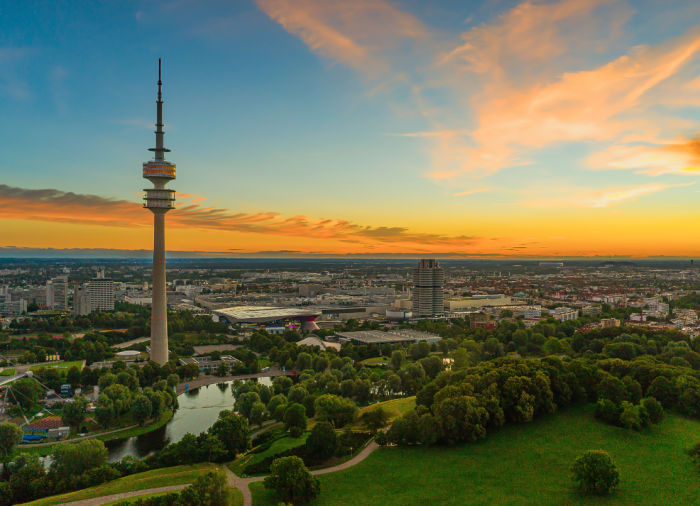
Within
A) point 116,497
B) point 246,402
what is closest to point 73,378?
point 246,402

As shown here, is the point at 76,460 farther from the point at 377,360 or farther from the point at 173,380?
A: the point at 377,360

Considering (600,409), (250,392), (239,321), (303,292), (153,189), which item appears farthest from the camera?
(303,292)

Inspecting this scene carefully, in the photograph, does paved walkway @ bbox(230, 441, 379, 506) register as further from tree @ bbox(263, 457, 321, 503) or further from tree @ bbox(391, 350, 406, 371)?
tree @ bbox(391, 350, 406, 371)

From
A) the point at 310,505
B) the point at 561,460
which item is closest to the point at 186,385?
the point at 310,505

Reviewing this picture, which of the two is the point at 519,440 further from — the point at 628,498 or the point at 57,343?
the point at 57,343

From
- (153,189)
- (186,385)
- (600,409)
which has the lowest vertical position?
(186,385)
